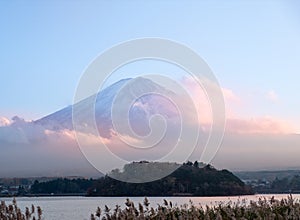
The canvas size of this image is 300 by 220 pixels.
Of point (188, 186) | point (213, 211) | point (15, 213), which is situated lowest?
point (213, 211)

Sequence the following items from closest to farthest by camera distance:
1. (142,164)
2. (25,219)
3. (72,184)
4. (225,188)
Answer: (25,219) < (142,164) < (225,188) < (72,184)

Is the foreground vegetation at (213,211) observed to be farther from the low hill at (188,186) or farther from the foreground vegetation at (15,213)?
the low hill at (188,186)

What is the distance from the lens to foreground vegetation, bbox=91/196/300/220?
1312 centimetres

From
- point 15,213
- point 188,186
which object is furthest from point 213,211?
point 188,186

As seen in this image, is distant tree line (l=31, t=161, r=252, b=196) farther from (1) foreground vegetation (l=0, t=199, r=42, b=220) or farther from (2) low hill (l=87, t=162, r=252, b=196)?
(1) foreground vegetation (l=0, t=199, r=42, b=220)

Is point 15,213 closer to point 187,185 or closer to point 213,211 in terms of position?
point 213,211

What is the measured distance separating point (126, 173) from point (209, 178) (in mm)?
15053

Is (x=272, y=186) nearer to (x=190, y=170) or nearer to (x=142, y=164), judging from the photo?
(x=190, y=170)

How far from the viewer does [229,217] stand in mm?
13703

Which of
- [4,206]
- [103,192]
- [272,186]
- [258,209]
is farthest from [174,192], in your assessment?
[4,206]

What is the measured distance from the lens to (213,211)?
15.0 meters

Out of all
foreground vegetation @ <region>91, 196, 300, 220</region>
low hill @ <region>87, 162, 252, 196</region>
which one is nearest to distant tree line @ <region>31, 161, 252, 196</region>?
low hill @ <region>87, 162, 252, 196</region>

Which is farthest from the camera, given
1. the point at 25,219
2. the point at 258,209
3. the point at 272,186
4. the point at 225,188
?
the point at 225,188

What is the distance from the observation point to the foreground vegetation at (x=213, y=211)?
43.0ft
